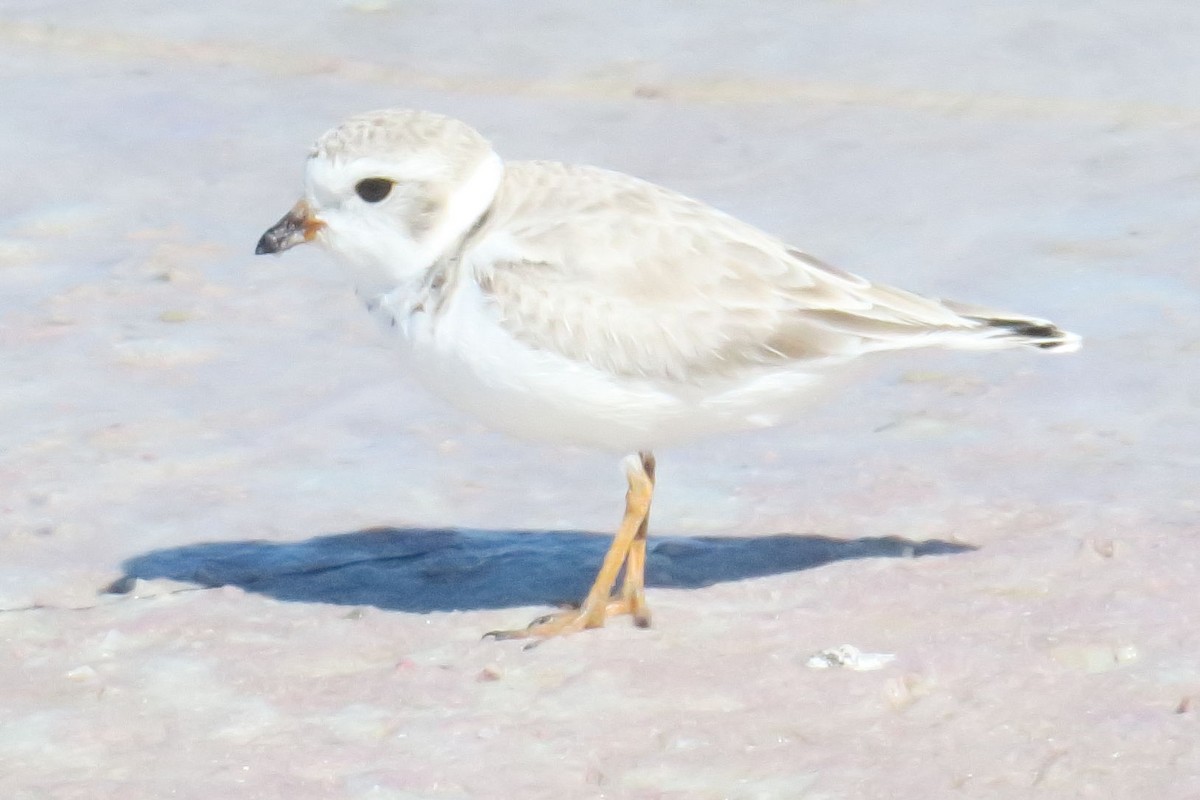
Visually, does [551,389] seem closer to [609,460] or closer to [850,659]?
[850,659]

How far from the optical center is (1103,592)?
13.6 ft

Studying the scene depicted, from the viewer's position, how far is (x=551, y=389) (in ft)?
13.7

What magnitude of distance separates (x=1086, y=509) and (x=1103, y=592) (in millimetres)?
480

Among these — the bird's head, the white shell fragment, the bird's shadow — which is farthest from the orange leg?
the bird's head

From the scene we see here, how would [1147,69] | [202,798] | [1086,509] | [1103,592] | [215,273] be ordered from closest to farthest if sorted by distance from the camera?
1. [202,798]
2. [1103,592]
3. [1086,509]
4. [215,273]
5. [1147,69]

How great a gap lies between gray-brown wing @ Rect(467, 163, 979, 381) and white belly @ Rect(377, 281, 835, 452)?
36mm

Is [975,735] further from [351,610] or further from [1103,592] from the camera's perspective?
[351,610]

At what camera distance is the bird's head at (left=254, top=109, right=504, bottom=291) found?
432 cm

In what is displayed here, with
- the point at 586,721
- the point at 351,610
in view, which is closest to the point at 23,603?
the point at 351,610

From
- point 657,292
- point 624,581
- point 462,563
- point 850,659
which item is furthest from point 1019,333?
point 462,563

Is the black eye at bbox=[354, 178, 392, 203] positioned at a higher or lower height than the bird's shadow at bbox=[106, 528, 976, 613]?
higher

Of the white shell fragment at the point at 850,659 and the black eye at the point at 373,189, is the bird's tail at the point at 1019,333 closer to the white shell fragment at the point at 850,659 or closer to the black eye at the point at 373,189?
the white shell fragment at the point at 850,659

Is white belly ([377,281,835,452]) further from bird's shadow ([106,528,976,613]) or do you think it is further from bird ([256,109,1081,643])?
bird's shadow ([106,528,976,613])

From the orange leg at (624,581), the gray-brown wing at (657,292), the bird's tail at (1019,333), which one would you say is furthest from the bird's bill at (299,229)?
the bird's tail at (1019,333)
